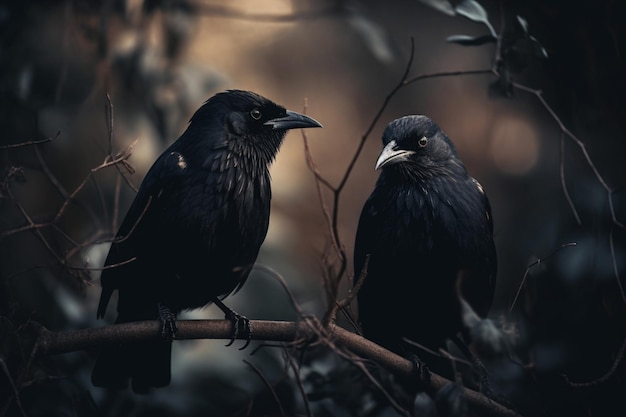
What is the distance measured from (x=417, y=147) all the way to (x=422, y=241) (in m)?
0.49

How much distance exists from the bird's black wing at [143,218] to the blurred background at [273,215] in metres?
0.13

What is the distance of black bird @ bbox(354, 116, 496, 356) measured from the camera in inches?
162

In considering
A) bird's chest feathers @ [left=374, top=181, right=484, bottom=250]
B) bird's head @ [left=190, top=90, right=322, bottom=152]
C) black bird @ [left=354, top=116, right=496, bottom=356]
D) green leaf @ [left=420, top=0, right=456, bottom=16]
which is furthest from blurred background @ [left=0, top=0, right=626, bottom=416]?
bird's head @ [left=190, top=90, right=322, bottom=152]

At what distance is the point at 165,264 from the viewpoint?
4117 mm

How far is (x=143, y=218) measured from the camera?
13.7ft

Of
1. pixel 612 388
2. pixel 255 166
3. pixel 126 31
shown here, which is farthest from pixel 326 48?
pixel 612 388

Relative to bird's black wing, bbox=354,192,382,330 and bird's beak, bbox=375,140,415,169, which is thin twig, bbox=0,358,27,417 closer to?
bird's black wing, bbox=354,192,382,330

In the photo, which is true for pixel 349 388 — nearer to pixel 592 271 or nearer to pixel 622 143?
pixel 592 271

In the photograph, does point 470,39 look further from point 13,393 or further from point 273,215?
point 13,393

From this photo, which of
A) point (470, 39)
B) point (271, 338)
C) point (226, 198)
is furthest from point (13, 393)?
point (470, 39)

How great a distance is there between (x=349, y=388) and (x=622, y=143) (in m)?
2.22

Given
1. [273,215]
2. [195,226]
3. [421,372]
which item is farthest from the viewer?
[273,215]

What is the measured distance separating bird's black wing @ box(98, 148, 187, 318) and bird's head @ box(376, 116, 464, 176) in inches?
38.9

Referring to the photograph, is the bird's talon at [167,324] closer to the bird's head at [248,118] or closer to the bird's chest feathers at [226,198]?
the bird's chest feathers at [226,198]
